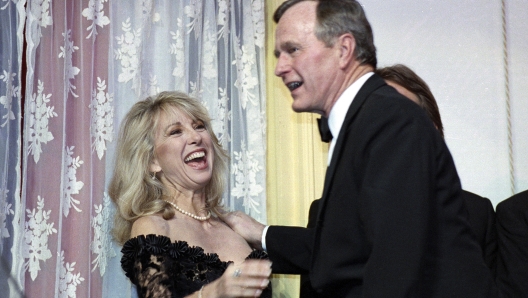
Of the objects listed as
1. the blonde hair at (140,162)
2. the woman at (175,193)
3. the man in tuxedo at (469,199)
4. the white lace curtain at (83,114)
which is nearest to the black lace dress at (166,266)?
the woman at (175,193)

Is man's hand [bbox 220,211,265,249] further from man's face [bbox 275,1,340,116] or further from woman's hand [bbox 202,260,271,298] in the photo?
man's face [bbox 275,1,340,116]

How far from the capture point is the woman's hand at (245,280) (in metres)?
1.96

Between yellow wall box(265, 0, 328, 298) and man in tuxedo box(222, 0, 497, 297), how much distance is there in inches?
45.6

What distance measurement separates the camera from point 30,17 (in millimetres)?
2549

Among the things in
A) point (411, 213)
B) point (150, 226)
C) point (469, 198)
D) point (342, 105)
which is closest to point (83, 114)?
point (150, 226)

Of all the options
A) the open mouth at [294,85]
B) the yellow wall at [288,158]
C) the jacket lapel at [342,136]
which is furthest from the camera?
the yellow wall at [288,158]

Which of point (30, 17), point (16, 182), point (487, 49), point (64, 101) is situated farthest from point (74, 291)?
point (487, 49)

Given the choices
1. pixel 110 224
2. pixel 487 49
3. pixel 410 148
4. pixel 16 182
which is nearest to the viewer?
pixel 410 148

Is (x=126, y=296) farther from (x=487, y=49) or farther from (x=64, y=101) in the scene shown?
(x=487, y=49)

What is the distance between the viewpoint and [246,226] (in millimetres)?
2691

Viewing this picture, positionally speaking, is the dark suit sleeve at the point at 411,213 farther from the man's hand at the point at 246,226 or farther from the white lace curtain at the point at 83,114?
the white lace curtain at the point at 83,114

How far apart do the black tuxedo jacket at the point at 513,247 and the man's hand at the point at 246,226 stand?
33.2 inches

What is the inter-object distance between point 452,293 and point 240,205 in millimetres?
1495

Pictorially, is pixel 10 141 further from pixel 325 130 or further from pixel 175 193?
pixel 325 130
